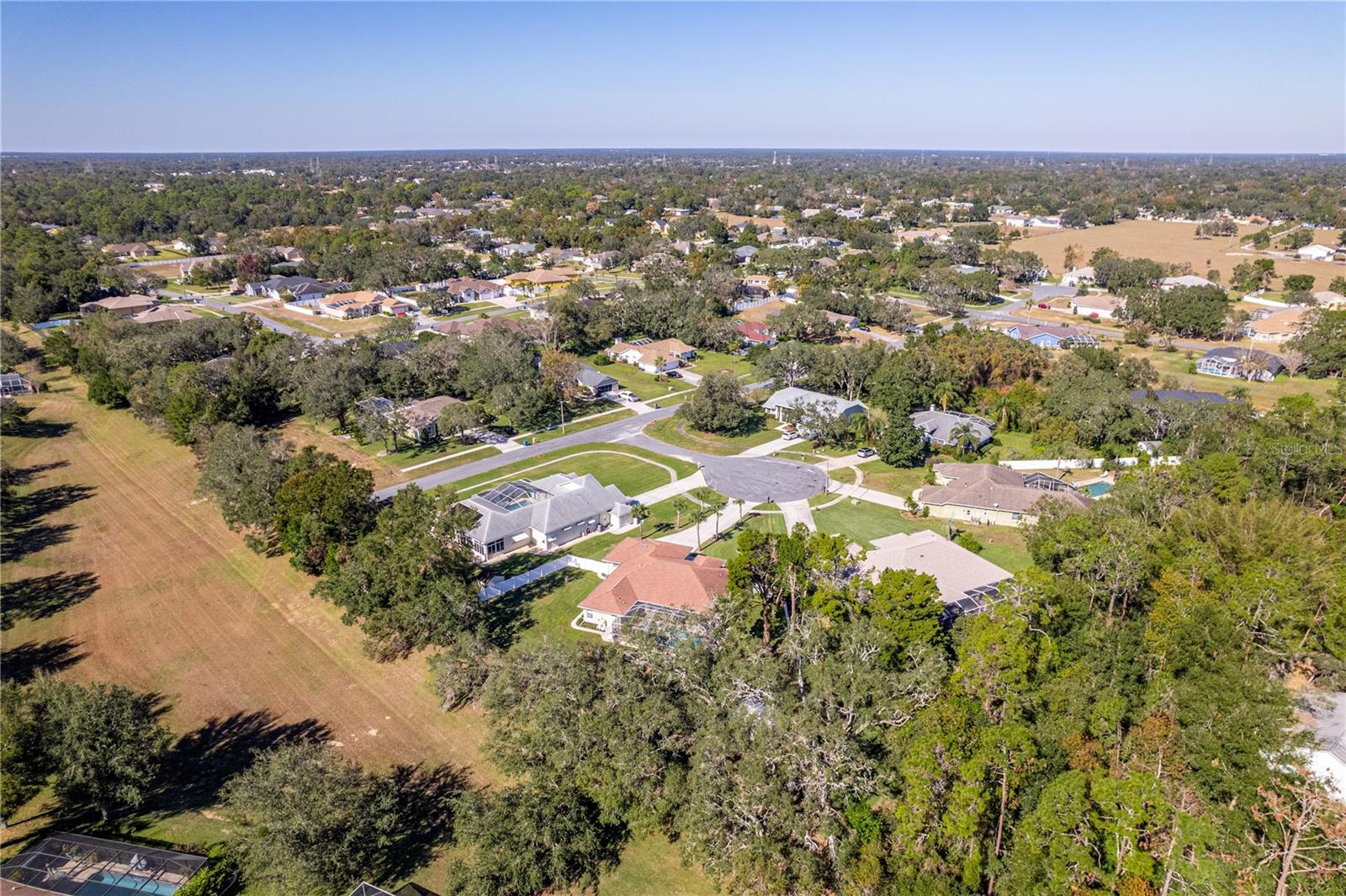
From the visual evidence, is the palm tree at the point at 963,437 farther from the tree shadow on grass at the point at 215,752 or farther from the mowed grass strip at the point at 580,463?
the tree shadow on grass at the point at 215,752

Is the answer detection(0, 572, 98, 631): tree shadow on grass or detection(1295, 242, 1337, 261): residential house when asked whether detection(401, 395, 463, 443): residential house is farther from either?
detection(1295, 242, 1337, 261): residential house

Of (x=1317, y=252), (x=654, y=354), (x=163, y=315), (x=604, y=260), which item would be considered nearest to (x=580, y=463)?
(x=654, y=354)

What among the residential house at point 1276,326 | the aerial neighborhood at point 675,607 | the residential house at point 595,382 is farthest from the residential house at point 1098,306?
the residential house at point 595,382

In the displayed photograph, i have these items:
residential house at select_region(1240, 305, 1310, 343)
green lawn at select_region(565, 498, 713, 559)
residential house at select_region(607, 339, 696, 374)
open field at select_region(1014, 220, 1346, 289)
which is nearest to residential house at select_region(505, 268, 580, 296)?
residential house at select_region(607, 339, 696, 374)

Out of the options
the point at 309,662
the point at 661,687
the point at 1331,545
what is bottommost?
the point at 309,662

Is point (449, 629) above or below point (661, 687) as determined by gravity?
below

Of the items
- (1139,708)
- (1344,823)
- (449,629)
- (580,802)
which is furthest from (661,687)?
(1344,823)

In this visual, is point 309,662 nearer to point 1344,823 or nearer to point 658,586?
point 658,586

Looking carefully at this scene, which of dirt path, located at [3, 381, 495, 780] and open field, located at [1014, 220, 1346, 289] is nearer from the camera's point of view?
dirt path, located at [3, 381, 495, 780]
